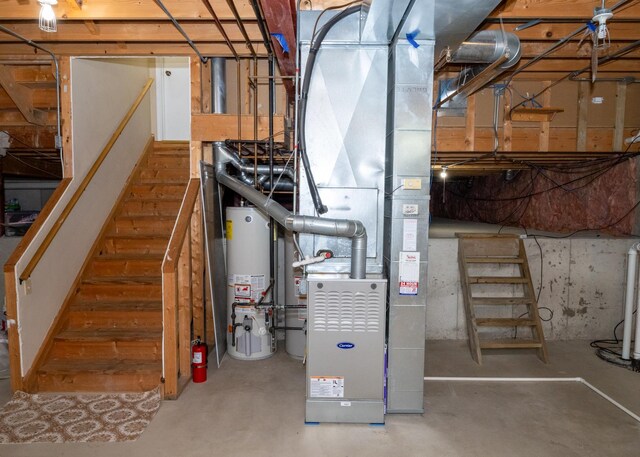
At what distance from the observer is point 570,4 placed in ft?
8.15

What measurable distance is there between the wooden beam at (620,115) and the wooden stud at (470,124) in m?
1.43

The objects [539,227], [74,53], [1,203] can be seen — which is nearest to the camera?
[74,53]

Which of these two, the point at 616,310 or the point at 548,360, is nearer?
the point at 548,360

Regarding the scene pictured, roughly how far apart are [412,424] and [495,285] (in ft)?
7.40

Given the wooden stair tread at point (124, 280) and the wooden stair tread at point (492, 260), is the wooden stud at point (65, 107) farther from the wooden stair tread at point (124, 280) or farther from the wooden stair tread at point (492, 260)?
the wooden stair tread at point (492, 260)

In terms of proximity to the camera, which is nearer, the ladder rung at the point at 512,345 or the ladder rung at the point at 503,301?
the ladder rung at the point at 512,345

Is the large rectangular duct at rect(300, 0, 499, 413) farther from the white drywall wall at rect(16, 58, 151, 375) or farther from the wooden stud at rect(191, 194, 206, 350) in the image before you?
the white drywall wall at rect(16, 58, 151, 375)

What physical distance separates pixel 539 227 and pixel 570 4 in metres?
3.69

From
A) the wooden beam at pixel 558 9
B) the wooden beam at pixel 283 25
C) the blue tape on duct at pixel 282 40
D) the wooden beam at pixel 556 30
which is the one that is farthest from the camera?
the wooden beam at pixel 556 30

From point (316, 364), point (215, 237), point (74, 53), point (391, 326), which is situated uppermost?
point (74, 53)

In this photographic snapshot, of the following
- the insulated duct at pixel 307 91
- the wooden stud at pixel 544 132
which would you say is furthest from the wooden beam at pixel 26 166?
the wooden stud at pixel 544 132

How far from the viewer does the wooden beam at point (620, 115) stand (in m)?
3.87

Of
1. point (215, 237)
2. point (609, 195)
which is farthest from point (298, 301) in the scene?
point (609, 195)

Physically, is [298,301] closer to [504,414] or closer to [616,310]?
[504,414]
